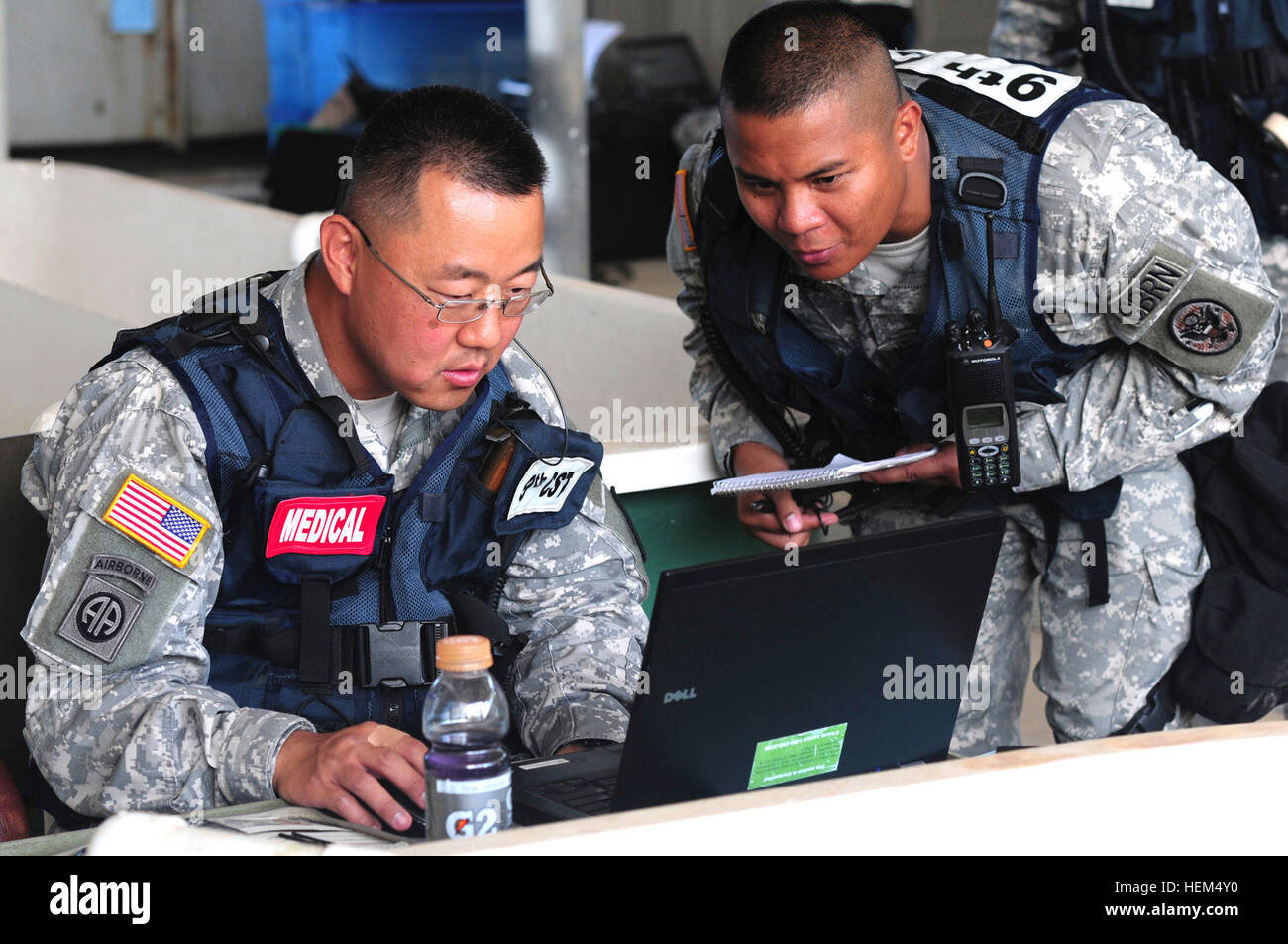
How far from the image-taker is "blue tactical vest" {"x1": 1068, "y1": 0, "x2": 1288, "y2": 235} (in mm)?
2457


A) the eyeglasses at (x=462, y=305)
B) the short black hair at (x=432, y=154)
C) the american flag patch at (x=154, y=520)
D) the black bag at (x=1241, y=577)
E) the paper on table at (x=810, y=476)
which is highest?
the short black hair at (x=432, y=154)

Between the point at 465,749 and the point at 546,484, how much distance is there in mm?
524

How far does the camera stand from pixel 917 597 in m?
1.13

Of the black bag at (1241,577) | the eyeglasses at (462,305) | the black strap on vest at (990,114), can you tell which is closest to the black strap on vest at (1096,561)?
the black bag at (1241,577)

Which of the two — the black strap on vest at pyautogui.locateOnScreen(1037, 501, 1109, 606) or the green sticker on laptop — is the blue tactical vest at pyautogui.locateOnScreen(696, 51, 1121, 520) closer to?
the black strap on vest at pyautogui.locateOnScreen(1037, 501, 1109, 606)

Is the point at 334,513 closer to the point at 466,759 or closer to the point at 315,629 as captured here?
the point at 315,629

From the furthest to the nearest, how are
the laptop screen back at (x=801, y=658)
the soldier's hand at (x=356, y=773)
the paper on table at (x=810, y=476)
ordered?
the paper on table at (x=810, y=476) < the soldier's hand at (x=356, y=773) < the laptop screen back at (x=801, y=658)

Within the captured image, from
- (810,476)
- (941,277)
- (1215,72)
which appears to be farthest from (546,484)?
(1215,72)

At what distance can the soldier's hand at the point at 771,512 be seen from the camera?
6.45 ft

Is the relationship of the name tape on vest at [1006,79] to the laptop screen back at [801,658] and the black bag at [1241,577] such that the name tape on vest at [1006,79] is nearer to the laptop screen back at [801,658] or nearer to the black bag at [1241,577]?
the black bag at [1241,577]

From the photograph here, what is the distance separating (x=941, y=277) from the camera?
181 cm

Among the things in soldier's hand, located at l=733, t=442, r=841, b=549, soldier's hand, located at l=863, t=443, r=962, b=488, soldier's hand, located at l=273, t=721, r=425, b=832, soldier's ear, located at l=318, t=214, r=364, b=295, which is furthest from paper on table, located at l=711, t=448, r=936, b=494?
soldier's hand, located at l=273, t=721, r=425, b=832

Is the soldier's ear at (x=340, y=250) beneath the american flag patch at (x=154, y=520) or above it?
above
